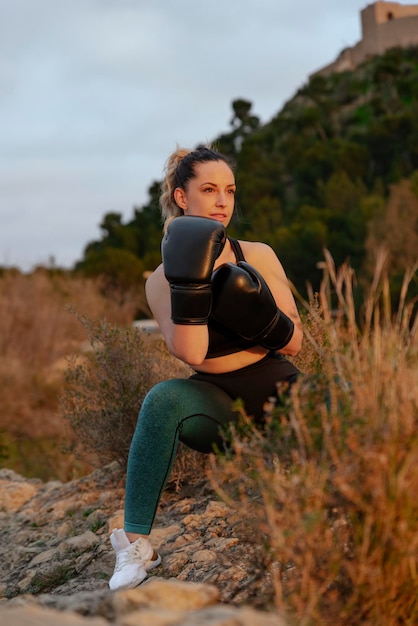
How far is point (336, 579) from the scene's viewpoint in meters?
1.98

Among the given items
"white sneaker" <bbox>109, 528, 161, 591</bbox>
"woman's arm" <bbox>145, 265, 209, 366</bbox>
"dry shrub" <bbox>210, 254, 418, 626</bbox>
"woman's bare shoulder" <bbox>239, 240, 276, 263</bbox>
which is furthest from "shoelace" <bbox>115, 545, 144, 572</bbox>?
"woman's bare shoulder" <bbox>239, 240, 276, 263</bbox>

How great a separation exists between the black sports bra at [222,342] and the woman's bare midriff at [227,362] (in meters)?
0.01

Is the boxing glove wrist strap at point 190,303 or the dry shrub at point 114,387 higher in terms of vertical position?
the boxing glove wrist strap at point 190,303

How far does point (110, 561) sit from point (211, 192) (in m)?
1.49

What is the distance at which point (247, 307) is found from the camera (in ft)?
9.30

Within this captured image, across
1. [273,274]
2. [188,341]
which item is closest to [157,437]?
[188,341]

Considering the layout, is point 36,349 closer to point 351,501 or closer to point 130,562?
point 130,562

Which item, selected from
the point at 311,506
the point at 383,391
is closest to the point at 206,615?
the point at 311,506

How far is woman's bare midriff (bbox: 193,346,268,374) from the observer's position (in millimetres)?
3039

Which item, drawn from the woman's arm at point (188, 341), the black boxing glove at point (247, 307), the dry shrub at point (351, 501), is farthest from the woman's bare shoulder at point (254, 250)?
the dry shrub at point (351, 501)

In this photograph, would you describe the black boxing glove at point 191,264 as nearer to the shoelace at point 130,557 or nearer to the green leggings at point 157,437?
the green leggings at point 157,437

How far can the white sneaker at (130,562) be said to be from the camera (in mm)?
2705

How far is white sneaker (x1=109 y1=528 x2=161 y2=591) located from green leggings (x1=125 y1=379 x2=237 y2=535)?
0.04m

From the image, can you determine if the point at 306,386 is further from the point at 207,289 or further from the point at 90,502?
the point at 90,502
